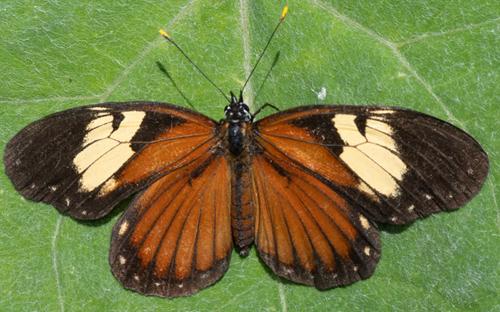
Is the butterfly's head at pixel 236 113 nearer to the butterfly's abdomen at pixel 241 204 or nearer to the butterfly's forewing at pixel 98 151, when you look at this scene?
the butterfly's forewing at pixel 98 151

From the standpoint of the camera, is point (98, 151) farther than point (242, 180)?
No

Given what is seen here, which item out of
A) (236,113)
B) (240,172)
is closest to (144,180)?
(240,172)

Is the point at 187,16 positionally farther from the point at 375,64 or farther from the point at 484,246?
the point at 484,246

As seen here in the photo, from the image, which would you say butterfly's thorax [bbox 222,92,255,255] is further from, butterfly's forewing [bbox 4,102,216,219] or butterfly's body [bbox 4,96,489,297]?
butterfly's forewing [bbox 4,102,216,219]

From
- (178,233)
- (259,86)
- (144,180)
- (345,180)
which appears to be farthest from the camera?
(259,86)

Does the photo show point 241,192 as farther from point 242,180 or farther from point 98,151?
point 98,151

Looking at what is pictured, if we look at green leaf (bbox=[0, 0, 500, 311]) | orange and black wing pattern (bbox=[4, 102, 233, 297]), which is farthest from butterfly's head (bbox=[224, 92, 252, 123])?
green leaf (bbox=[0, 0, 500, 311])
